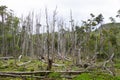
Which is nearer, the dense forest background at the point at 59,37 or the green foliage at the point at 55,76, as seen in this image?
the green foliage at the point at 55,76

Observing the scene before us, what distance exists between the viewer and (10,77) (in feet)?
47.7

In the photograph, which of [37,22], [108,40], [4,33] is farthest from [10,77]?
[4,33]

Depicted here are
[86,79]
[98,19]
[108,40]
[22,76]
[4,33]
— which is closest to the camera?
[86,79]

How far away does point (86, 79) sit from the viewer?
12.8 metres

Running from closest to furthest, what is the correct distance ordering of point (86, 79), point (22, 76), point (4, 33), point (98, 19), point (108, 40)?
1. point (86, 79)
2. point (22, 76)
3. point (108, 40)
4. point (98, 19)
5. point (4, 33)

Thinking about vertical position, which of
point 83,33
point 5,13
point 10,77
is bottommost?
point 10,77

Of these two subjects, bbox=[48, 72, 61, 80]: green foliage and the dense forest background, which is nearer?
bbox=[48, 72, 61, 80]: green foliage

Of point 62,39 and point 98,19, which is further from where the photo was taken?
point 62,39

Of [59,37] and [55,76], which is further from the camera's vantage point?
[59,37]

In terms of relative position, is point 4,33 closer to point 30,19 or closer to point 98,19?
→ point 30,19

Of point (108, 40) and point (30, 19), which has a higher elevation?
point (30, 19)

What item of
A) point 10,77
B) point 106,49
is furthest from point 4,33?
point 10,77

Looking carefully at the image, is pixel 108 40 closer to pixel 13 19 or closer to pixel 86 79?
pixel 13 19

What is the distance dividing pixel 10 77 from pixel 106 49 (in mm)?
29301
